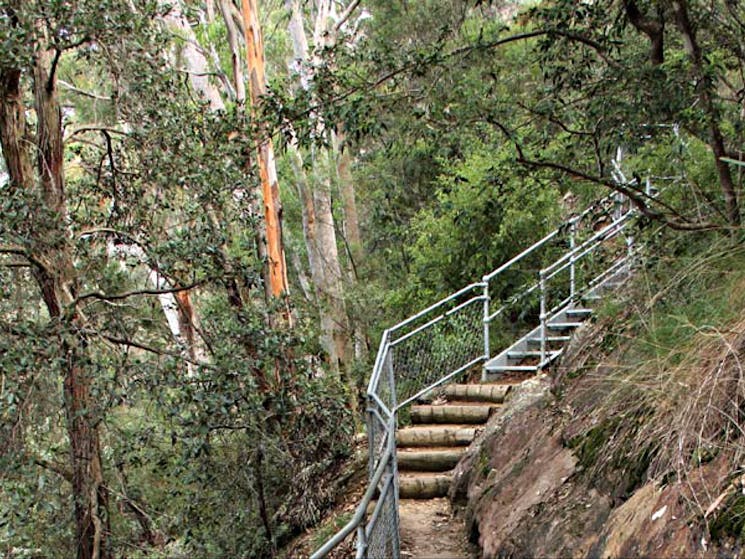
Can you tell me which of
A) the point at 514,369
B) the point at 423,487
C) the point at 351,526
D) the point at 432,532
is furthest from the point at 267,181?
the point at 351,526

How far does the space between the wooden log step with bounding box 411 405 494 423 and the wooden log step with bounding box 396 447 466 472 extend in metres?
0.65

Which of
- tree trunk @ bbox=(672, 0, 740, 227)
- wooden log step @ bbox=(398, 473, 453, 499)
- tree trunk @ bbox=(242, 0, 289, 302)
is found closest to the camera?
tree trunk @ bbox=(672, 0, 740, 227)

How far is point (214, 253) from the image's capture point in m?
6.55

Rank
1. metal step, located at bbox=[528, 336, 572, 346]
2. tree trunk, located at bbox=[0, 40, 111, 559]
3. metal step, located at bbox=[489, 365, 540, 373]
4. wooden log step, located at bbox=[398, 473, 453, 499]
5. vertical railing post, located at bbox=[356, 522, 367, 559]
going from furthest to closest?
metal step, located at bbox=[489, 365, 540, 373] < metal step, located at bbox=[528, 336, 572, 346] < wooden log step, located at bbox=[398, 473, 453, 499] < tree trunk, located at bbox=[0, 40, 111, 559] < vertical railing post, located at bbox=[356, 522, 367, 559]

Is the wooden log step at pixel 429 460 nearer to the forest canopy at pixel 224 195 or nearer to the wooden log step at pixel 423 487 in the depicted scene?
the wooden log step at pixel 423 487

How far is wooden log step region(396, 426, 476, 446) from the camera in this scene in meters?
7.93

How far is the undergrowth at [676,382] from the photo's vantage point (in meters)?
3.34

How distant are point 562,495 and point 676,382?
1.38 metres

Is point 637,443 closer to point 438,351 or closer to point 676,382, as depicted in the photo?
point 676,382

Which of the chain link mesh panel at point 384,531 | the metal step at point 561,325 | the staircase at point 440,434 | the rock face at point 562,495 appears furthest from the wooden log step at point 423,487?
the metal step at point 561,325

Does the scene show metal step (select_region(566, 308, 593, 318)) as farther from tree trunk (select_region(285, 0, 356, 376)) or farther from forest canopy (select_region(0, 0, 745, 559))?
tree trunk (select_region(285, 0, 356, 376))

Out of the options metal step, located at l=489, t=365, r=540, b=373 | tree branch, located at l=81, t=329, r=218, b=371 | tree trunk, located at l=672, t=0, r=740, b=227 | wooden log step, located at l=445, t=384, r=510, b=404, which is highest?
tree trunk, located at l=672, t=0, r=740, b=227

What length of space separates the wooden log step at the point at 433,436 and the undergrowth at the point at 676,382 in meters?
2.46

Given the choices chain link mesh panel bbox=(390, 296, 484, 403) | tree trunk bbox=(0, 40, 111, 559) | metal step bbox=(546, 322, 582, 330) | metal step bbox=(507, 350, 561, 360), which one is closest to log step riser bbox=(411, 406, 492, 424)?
chain link mesh panel bbox=(390, 296, 484, 403)
